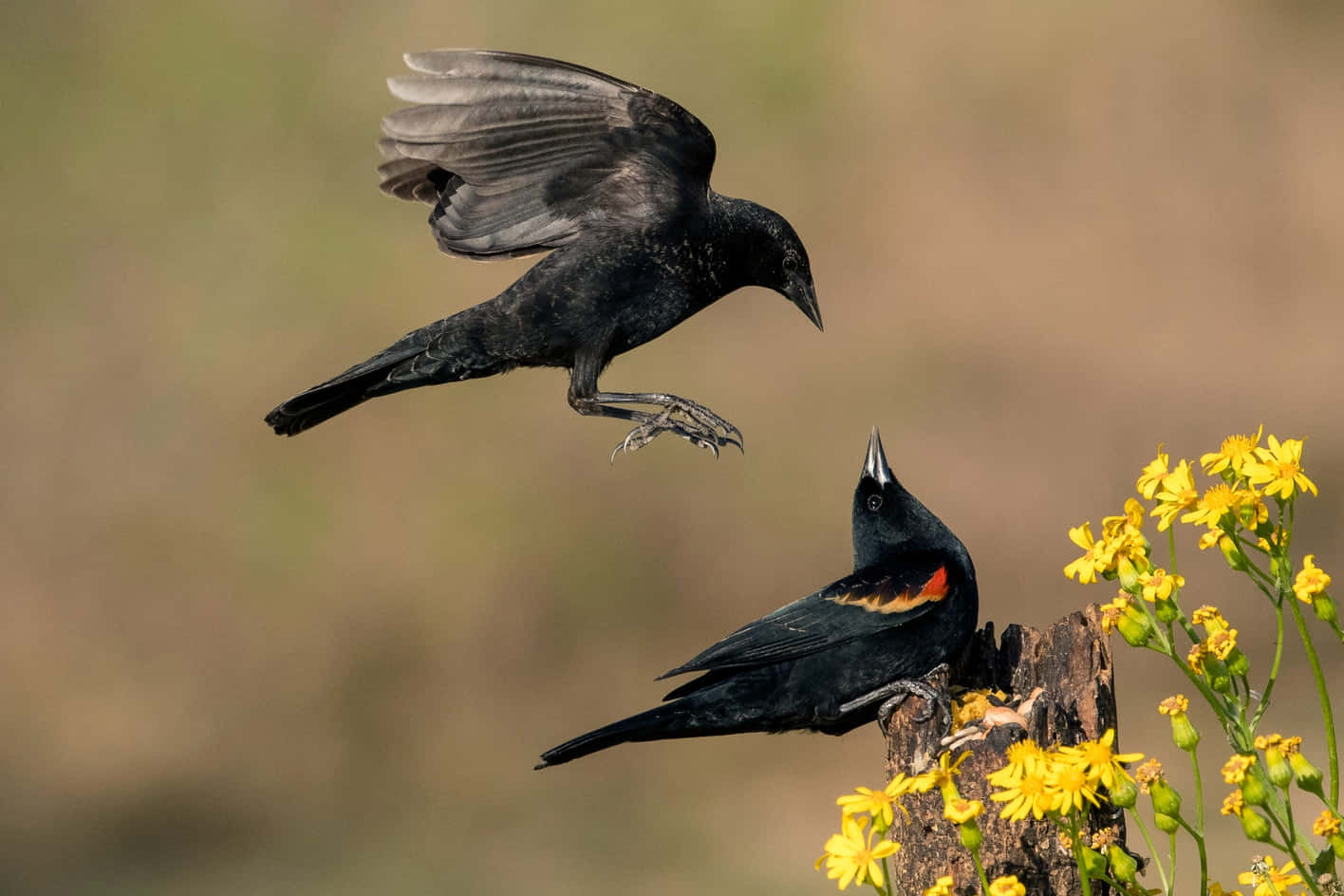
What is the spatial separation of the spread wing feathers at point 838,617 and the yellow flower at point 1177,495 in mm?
1328

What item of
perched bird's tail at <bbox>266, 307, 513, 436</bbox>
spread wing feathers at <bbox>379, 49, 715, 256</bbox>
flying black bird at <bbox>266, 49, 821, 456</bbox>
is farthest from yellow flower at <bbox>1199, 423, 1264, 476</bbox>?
perched bird's tail at <bbox>266, 307, 513, 436</bbox>

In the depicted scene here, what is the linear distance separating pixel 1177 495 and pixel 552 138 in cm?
231

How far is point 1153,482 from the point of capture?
10.5 ft

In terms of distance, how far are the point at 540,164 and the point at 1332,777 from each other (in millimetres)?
2907

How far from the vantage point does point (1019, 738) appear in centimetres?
361

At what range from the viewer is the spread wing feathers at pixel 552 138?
4.50m

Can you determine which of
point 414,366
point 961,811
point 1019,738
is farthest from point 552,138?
point 961,811

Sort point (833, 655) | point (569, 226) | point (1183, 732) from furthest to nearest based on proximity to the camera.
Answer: point (569, 226) → point (833, 655) → point (1183, 732)

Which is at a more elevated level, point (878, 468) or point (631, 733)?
point (878, 468)

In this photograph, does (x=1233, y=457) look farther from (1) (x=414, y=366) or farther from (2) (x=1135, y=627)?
(1) (x=414, y=366)

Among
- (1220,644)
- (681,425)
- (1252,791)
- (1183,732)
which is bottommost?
(1252,791)

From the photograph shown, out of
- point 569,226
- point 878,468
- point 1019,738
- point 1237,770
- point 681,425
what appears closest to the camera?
point 1237,770

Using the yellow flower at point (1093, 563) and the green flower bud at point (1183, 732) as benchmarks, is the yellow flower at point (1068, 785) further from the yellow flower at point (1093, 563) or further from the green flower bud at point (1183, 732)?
the yellow flower at point (1093, 563)

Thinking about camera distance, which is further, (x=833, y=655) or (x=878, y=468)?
(x=878, y=468)
